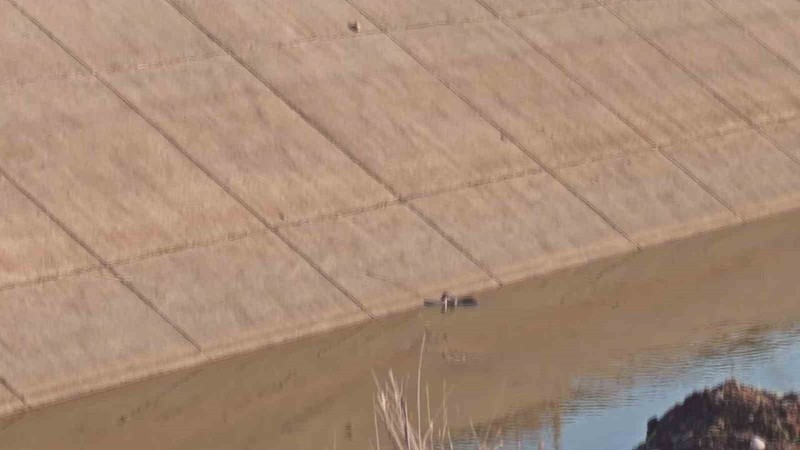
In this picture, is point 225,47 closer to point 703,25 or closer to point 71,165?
point 71,165

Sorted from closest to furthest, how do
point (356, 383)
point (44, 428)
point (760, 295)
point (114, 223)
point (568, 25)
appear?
point (44, 428) < point (356, 383) < point (114, 223) < point (760, 295) < point (568, 25)

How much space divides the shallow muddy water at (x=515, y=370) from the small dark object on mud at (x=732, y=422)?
1.05 metres

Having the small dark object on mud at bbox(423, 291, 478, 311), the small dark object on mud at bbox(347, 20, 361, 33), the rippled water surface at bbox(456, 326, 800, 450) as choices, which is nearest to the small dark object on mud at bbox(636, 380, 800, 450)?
the rippled water surface at bbox(456, 326, 800, 450)

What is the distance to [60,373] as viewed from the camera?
11820 mm

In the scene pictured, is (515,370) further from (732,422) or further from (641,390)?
(732,422)

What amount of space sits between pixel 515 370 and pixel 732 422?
3529mm

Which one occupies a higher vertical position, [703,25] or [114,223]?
[703,25]

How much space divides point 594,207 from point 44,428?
20.0 feet

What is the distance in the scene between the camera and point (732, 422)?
888 cm

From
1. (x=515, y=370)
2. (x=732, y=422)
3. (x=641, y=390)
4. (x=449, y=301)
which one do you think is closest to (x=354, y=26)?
(x=449, y=301)

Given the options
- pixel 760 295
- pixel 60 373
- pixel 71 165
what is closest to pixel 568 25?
pixel 760 295

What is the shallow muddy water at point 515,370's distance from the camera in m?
11.0

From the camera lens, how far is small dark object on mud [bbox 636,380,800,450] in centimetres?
870

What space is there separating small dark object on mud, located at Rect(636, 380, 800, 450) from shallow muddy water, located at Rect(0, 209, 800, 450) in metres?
1.05
